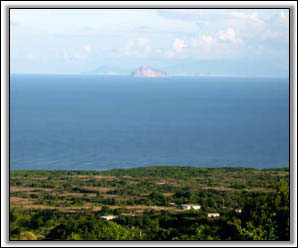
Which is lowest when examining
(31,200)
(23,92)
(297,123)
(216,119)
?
(31,200)

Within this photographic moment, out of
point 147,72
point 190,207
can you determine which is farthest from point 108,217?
point 147,72

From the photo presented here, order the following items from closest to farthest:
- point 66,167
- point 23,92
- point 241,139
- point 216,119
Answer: point 66,167 → point 241,139 → point 216,119 → point 23,92

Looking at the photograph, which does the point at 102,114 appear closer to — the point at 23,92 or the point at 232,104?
the point at 232,104

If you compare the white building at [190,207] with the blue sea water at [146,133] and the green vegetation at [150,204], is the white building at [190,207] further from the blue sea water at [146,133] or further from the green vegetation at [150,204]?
the blue sea water at [146,133]

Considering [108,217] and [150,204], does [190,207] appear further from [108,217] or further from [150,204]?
[108,217]

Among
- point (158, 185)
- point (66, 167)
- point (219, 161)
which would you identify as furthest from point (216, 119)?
point (158, 185)

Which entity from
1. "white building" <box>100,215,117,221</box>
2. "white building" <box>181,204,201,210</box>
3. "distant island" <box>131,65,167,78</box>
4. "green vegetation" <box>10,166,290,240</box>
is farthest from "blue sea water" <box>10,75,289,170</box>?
"distant island" <box>131,65,167,78</box>
